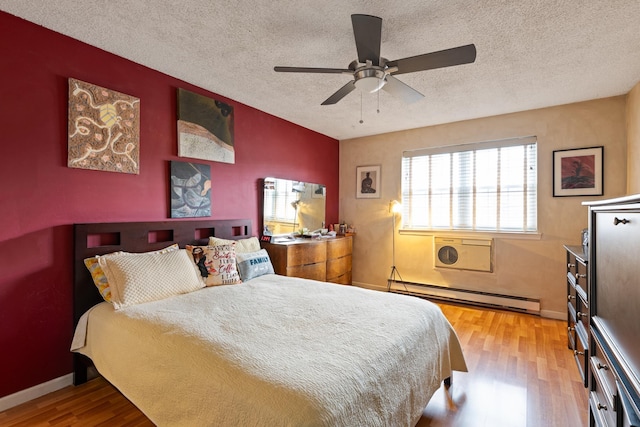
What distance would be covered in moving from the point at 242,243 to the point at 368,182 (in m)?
2.48

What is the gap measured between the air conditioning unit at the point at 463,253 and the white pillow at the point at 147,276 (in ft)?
10.4

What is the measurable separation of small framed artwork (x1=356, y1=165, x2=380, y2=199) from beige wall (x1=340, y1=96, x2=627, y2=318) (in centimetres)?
8

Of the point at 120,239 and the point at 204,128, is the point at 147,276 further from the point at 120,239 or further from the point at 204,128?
the point at 204,128

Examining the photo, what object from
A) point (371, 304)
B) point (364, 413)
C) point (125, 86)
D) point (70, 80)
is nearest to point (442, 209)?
point (371, 304)

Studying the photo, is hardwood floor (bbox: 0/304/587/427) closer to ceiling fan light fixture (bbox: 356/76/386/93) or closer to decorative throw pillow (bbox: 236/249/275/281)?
decorative throw pillow (bbox: 236/249/275/281)

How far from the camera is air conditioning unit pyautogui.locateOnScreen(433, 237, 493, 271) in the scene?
12.7 feet

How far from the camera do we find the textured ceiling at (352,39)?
71.6 inches

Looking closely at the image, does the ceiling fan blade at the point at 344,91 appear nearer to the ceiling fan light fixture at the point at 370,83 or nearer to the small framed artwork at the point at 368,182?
the ceiling fan light fixture at the point at 370,83

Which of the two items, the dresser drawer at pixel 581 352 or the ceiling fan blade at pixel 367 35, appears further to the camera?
the dresser drawer at pixel 581 352

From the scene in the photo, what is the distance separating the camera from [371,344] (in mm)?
1474

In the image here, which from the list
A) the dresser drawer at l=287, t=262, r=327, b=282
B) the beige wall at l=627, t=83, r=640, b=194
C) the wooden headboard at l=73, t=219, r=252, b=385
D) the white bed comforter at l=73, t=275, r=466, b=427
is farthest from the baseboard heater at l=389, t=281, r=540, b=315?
the wooden headboard at l=73, t=219, r=252, b=385

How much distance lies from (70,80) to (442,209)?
166 inches

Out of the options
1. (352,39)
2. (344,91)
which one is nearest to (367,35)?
(352,39)

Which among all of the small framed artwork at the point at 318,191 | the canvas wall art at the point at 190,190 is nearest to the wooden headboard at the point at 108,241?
the canvas wall art at the point at 190,190
